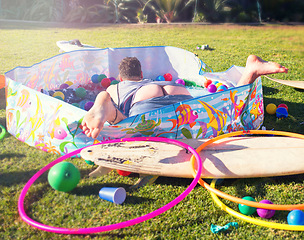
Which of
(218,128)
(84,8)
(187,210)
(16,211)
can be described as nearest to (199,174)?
(187,210)

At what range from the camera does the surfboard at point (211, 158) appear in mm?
2508

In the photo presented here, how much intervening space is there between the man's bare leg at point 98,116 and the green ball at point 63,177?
326 mm

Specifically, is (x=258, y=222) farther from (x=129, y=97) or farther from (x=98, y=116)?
(x=129, y=97)

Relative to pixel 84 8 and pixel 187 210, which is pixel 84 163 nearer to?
pixel 187 210

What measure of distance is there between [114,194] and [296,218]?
126cm

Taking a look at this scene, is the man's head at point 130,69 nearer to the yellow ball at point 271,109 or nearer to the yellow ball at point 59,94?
the yellow ball at point 59,94

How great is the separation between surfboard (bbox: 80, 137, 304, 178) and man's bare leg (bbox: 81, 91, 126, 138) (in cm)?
18

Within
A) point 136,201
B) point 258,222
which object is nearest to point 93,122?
point 136,201

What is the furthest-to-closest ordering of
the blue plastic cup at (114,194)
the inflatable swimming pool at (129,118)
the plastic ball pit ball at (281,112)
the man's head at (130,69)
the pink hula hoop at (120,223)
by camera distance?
the plastic ball pit ball at (281,112), the man's head at (130,69), the inflatable swimming pool at (129,118), the blue plastic cup at (114,194), the pink hula hoop at (120,223)

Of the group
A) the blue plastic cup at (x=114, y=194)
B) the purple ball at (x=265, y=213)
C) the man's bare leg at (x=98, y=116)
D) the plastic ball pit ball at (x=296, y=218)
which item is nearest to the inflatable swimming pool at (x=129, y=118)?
the man's bare leg at (x=98, y=116)

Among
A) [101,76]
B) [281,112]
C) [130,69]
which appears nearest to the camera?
[130,69]

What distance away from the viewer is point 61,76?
175 inches

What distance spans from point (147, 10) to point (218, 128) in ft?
23.9

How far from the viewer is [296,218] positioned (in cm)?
208
